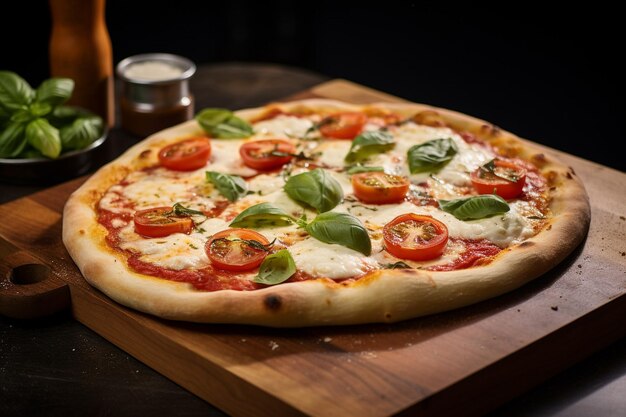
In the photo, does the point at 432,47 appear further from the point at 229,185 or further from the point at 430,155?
the point at 229,185

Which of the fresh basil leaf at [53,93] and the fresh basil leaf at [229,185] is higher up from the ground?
the fresh basil leaf at [53,93]

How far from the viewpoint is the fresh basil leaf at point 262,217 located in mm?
3467

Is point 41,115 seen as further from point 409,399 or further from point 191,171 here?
point 409,399

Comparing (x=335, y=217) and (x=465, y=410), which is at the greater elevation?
(x=335, y=217)

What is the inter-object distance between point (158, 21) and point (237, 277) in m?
4.91

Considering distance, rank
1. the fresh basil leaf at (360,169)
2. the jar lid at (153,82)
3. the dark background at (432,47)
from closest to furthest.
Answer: the fresh basil leaf at (360,169) → the jar lid at (153,82) → the dark background at (432,47)

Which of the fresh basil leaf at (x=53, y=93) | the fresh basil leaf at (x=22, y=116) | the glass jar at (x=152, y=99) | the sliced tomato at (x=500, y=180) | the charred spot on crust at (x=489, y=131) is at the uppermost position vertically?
the fresh basil leaf at (x=53, y=93)

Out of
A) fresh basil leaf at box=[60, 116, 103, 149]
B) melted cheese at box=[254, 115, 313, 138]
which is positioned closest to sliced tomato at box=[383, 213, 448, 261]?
melted cheese at box=[254, 115, 313, 138]

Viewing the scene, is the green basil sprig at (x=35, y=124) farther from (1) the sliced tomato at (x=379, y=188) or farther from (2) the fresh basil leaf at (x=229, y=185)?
(1) the sliced tomato at (x=379, y=188)

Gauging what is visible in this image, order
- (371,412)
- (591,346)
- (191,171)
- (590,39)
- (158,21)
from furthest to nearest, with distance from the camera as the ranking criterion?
(158,21) < (590,39) < (191,171) < (591,346) < (371,412)

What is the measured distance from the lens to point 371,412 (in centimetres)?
254

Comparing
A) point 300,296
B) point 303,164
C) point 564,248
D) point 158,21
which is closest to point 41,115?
point 303,164

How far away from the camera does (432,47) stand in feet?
23.7

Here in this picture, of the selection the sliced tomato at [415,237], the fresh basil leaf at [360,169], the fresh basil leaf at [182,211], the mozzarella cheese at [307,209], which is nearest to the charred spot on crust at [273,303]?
the mozzarella cheese at [307,209]
